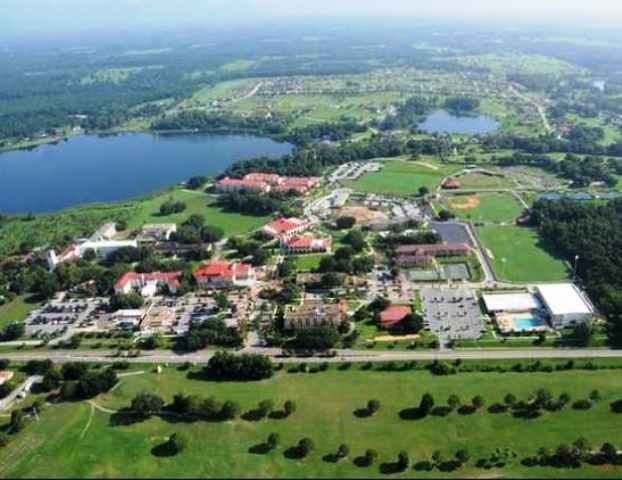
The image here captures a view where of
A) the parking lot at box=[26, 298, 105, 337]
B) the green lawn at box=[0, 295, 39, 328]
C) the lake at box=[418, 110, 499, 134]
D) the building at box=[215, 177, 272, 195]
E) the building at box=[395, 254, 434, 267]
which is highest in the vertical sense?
the lake at box=[418, 110, 499, 134]

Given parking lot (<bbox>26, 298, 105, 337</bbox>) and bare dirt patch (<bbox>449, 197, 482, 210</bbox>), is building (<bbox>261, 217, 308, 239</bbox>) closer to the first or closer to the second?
parking lot (<bbox>26, 298, 105, 337</bbox>)

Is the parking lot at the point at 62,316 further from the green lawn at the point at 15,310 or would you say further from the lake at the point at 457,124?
the lake at the point at 457,124

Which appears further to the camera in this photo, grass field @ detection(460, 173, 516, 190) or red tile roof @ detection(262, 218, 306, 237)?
grass field @ detection(460, 173, 516, 190)

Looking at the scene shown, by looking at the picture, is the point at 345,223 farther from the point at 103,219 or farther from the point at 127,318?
the point at 103,219

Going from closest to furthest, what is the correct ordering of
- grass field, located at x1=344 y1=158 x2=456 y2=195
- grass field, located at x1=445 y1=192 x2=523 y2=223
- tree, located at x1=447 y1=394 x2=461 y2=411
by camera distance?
tree, located at x1=447 y1=394 x2=461 y2=411 → grass field, located at x1=445 y1=192 x2=523 y2=223 → grass field, located at x1=344 y1=158 x2=456 y2=195

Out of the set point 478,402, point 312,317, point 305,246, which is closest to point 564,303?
point 478,402

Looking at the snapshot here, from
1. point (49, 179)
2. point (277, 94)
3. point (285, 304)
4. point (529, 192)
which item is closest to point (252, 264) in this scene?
point (285, 304)

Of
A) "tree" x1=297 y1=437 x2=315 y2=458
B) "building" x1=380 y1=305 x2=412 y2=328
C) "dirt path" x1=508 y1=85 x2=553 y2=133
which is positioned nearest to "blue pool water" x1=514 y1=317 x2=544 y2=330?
"building" x1=380 y1=305 x2=412 y2=328

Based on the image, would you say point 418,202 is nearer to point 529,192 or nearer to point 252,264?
point 529,192
